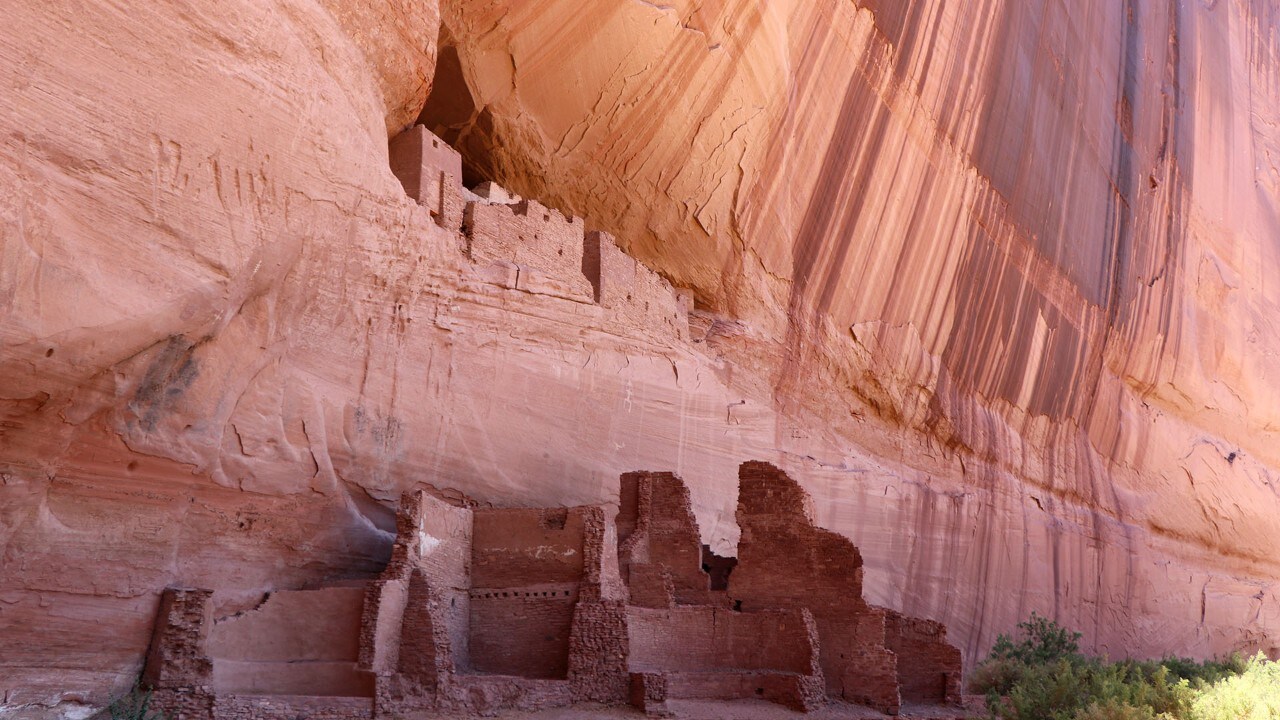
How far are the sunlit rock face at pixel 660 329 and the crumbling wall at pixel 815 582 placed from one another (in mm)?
1745

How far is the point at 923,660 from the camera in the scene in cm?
1619

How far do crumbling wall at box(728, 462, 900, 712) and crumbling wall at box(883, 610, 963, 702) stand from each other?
26.7 inches

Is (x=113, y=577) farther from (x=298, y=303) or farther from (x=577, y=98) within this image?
(x=577, y=98)

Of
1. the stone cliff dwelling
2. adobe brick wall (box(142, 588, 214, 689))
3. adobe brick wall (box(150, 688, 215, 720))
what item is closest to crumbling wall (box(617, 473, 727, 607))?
the stone cliff dwelling

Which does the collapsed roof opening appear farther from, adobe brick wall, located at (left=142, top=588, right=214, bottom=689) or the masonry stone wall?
adobe brick wall, located at (left=142, top=588, right=214, bottom=689)

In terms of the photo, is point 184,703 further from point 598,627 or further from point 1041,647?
point 1041,647

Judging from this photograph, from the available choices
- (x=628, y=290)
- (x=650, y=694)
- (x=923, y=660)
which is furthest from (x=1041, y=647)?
(x=650, y=694)

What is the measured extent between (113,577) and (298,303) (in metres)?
3.22

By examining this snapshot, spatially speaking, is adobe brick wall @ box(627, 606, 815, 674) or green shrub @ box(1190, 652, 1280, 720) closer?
green shrub @ box(1190, 652, 1280, 720)

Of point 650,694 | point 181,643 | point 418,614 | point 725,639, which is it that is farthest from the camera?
point 725,639

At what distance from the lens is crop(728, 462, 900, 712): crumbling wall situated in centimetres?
1487

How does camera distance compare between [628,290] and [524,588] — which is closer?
[524,588]

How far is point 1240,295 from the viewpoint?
32.0m

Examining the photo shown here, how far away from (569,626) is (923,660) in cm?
548
